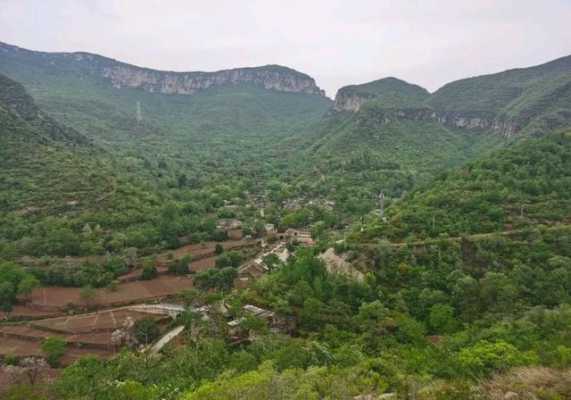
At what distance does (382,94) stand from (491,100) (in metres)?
29.3

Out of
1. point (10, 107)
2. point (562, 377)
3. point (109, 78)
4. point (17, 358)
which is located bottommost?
point (17, 358)

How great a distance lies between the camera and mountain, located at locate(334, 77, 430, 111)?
114 metres

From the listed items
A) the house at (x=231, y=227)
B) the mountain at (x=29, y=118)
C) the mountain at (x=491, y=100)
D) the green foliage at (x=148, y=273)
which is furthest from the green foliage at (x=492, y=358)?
the mountain at (x=491, y=100)

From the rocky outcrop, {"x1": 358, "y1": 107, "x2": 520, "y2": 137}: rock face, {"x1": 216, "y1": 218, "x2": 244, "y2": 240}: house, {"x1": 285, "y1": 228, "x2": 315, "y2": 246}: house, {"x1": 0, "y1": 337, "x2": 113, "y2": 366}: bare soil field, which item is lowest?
{"x1": 0, "y1": 337, "x2": 113, "y2": 366}: bare soil field

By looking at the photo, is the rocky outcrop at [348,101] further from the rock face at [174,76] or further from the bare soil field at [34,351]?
the bare soil field at [34,351]

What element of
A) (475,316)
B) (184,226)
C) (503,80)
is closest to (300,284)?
(475,316)

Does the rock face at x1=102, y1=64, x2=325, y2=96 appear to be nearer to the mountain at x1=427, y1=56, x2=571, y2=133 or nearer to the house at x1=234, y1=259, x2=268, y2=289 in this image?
the mountain at x1=427, y1=56, x2=571, y2=133

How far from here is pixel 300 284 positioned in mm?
27016

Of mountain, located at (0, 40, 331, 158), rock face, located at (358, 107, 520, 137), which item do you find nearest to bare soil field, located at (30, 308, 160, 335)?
mountain, located at (0, 40, 331, 158)

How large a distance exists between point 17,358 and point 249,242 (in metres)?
24.9

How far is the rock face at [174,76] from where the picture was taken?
174875 millimetres

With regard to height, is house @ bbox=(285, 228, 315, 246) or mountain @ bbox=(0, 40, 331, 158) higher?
mountain @ bbox=(0, 40, 331, 158)

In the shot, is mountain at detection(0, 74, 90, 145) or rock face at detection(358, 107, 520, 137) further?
rock face at detection(358, 107, 520, 137)

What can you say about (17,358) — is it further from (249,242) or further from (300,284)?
(249,242)
